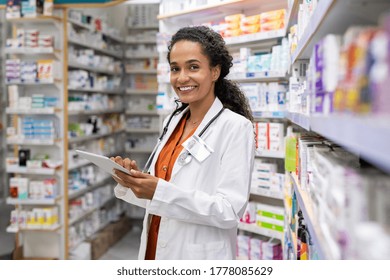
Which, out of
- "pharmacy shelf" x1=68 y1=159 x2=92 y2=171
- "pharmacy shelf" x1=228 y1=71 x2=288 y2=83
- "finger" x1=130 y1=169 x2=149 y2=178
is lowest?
"pharmacy shelf" x1=68 y1=159 x2=92 y2=171

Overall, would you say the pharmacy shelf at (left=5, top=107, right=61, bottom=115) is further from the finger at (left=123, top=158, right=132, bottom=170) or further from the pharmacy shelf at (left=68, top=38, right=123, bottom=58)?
the finger at (left=123, top=158, right=132, bottom=170)

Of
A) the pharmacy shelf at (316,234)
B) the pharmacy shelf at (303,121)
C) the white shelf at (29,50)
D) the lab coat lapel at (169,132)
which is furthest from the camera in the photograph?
the white shelf at (29,50)

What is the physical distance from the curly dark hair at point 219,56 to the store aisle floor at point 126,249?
162 inches

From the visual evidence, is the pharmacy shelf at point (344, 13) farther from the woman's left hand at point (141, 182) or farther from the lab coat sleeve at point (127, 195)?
the lab coat sleeve at point (127, 195)

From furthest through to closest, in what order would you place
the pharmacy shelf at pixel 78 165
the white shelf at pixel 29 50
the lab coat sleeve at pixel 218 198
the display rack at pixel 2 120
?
the display rack at pixel 2 120, the pharmacy shelf at pixel 78 165, the white shelf at pixel 29 50, the lab coat sleeve at pixel 218 198

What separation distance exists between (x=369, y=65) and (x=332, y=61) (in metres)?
0.35

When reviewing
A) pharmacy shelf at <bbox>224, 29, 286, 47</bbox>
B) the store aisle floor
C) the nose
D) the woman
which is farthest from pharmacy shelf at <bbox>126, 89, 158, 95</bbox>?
the nose

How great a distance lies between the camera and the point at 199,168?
2023mm

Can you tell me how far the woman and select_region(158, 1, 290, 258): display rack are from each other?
5.04ft

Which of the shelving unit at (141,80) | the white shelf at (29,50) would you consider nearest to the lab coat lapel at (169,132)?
the white shelf at (29,50)

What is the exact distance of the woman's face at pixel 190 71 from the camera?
6.86 feet

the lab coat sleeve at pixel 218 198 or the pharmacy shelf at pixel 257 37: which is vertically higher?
the pharmacy shelf at pixel 257 37

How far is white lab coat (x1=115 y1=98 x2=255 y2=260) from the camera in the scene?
6.22 ft
